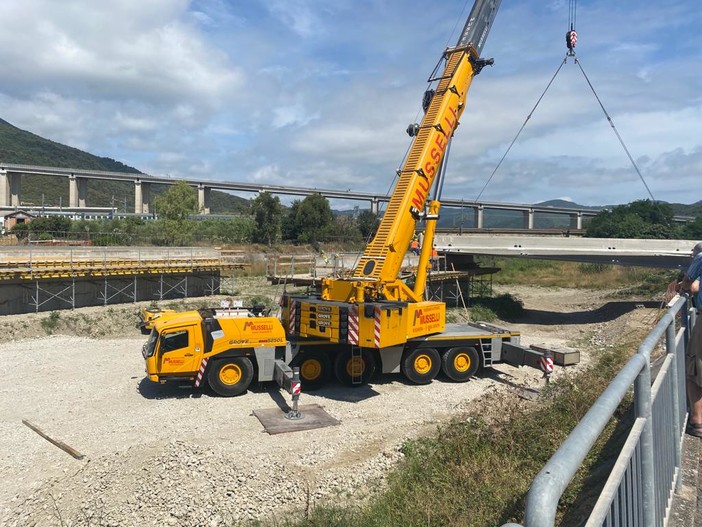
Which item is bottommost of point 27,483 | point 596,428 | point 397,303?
point 27,483

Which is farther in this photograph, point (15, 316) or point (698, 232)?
point (698, 232)

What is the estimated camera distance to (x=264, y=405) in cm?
1370

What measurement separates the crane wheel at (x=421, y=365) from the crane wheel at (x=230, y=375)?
473 cm

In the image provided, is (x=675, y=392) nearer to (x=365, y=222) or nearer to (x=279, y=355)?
(x=279, y=355)

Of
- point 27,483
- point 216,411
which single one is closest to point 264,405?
point 216,411

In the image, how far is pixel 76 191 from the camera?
95.6 metres

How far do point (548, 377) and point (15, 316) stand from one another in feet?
73.9

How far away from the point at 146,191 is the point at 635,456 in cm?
10853

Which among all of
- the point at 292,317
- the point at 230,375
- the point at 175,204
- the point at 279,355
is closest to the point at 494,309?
the point at 292,317

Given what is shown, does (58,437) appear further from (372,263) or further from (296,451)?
(372,263)

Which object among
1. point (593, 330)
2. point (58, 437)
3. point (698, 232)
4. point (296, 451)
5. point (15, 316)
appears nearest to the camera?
point (296, 451)

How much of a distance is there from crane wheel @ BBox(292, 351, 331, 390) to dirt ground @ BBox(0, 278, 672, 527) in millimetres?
498

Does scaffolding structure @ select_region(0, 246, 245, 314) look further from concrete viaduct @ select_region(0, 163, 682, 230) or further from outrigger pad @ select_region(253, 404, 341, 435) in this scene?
concrete viaduct @ select_region(0, 163, 682, 230)

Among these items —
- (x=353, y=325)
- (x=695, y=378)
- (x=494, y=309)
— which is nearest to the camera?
(x=695, y=378)
